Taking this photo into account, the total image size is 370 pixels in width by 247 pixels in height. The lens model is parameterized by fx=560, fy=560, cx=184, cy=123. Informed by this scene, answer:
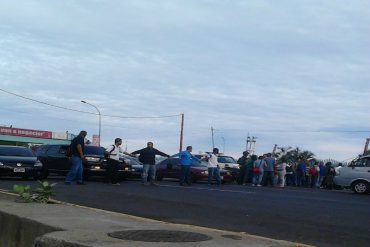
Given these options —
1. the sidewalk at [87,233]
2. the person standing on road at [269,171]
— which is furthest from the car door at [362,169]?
the sidewalk at [87,233]

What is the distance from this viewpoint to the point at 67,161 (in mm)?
Answer: 20953

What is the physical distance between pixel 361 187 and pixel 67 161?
1141 centimetres

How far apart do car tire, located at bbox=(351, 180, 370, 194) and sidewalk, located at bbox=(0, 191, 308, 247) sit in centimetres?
1644

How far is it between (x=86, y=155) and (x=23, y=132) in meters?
62.2

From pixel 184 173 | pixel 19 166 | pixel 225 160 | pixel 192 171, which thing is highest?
pixel 225 160

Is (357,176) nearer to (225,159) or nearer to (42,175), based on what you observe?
(225,159)

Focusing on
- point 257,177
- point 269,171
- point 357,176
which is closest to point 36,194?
point 357,176

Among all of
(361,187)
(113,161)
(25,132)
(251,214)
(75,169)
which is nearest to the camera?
(251,214)

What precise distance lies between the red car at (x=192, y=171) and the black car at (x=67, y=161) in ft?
14.5

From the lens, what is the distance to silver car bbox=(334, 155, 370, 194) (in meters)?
21.8

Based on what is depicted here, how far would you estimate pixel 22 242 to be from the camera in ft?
20.3

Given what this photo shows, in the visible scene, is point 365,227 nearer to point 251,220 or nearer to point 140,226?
point 251,220

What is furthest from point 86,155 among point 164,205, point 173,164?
point 164,205

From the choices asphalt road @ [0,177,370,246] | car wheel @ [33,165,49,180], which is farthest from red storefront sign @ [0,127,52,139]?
asphalt road @ [0,177,370,246]
